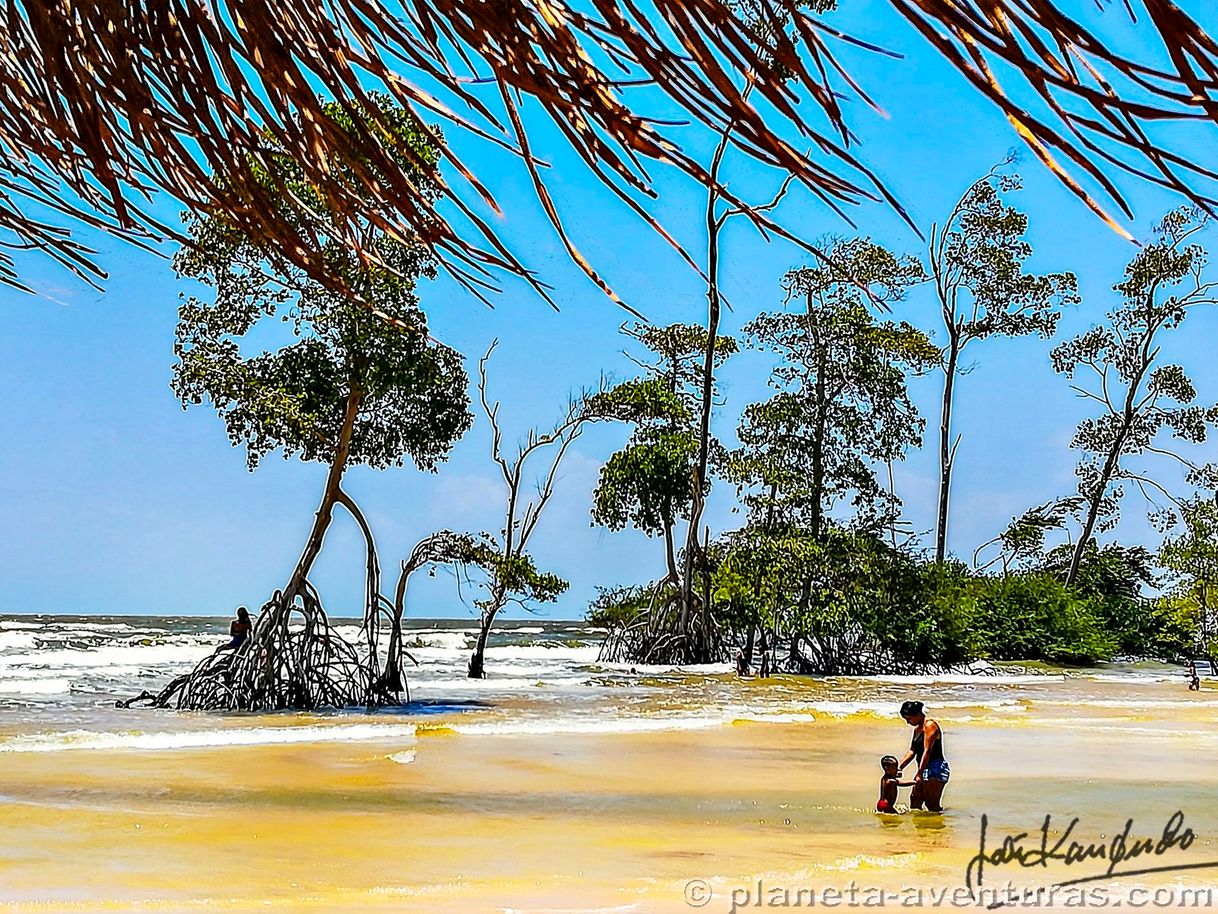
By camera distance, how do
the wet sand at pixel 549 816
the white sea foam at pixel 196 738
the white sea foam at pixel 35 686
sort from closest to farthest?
the wet sand at pixel 549 816 → the white sea foam at pixel 196 738 → the white sea foam at pixel 35 686

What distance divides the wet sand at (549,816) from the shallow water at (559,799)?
1.2 inches

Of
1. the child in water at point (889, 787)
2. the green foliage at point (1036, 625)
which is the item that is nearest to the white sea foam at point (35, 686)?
the child in water at point (889, 787)

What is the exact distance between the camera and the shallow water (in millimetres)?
6824

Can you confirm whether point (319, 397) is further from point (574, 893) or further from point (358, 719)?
point (574, 893)

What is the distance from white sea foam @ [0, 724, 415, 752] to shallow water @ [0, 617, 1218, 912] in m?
0.06

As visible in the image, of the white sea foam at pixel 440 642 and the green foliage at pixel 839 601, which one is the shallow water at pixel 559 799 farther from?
the white sea foam at pixel 440 642

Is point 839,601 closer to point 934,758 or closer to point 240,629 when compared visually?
point 240,629

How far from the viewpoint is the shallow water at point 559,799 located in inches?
269

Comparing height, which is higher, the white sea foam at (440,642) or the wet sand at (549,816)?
the white sea foam at (440,642)

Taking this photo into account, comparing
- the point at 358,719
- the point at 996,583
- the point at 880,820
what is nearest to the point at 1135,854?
the point at 880,820

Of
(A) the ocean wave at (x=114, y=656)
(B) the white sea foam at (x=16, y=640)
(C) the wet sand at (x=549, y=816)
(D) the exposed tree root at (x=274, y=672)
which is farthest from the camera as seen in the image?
(B) the white sea foam at (x=16, y=640)

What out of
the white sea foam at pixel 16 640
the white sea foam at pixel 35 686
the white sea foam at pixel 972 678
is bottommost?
the white sea foam at pixel 35 686

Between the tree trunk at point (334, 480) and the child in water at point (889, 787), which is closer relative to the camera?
the child in water at point (889, 787)

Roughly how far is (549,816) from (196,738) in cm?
570
